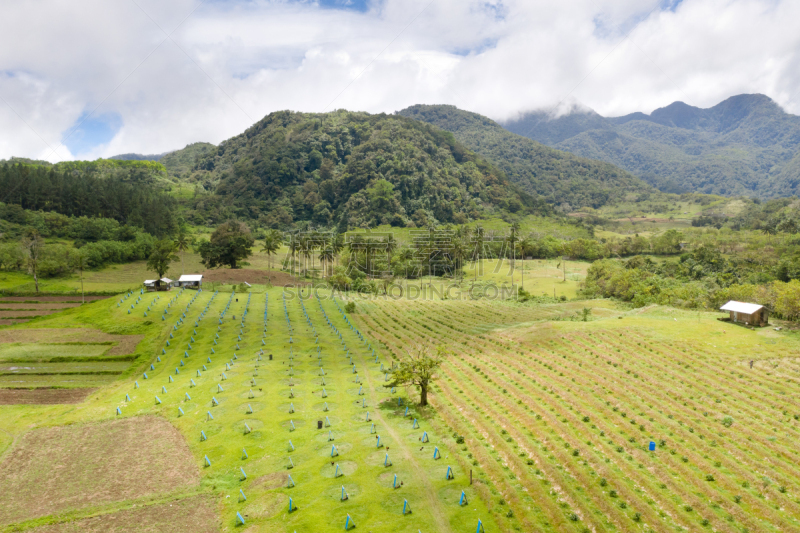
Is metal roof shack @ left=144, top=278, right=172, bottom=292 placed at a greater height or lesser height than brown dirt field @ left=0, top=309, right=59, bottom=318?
greater

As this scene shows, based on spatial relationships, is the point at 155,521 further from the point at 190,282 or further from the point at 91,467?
the point at 190,282

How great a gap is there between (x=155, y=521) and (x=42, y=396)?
34.6 meters

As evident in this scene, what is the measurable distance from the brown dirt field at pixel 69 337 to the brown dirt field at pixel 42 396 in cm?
1305

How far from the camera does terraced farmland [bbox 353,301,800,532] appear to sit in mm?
29891

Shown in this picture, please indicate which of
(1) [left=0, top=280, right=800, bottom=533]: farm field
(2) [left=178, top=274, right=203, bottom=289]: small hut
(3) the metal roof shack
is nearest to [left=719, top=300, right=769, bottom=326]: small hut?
(1) [left=0, top=280, right=800, bottom=533]: farm field

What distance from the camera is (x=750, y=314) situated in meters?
64.1

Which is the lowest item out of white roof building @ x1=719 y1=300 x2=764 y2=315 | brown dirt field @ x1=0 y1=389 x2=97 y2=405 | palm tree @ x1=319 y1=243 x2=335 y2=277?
brown dirt field @ x1=0 y1=389 x2=97 y2=405

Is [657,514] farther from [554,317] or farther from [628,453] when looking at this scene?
[554,317]

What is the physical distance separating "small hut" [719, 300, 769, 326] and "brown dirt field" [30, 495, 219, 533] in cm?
7224

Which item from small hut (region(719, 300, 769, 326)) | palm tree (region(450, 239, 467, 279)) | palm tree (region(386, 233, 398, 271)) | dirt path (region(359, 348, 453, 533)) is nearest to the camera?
dirt path (region(359, 348, 453, 533))

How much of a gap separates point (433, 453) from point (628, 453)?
15.8 metres

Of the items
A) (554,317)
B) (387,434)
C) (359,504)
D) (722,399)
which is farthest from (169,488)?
(554,317)

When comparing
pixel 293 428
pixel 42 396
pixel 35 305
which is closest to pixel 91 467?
pixel 293 428

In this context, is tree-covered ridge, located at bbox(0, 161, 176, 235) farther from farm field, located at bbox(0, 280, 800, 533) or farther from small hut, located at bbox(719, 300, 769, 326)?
small hut, located at bbox(719, 300, 769, 326)
